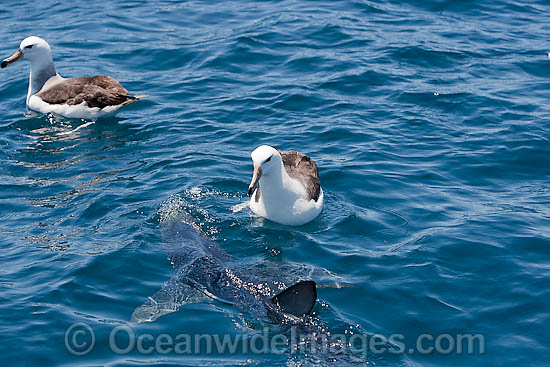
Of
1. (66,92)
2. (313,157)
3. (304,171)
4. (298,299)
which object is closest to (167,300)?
(298,299)

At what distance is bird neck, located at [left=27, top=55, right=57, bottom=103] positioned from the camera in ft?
50.1

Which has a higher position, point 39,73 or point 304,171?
point 39,73

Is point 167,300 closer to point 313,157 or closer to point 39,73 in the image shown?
point 313,157

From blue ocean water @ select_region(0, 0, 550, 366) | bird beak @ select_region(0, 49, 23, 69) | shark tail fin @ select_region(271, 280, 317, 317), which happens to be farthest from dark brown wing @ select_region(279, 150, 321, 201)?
bird beak @ select_region(0, 49, 23, 69)

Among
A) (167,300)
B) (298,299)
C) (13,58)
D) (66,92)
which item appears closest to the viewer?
(298,299)

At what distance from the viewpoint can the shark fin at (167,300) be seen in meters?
8.00

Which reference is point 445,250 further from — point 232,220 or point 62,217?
point 62,217

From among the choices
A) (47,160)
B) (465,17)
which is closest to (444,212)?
(47,160)

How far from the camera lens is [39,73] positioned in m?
15.3

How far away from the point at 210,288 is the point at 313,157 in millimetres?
4562

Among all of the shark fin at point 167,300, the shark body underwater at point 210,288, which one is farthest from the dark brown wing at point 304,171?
the shark fin at point 167,300

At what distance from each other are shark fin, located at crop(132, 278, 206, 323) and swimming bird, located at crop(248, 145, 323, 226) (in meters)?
1.89

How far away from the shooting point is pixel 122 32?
18859 millimetres

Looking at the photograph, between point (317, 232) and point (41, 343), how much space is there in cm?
418
